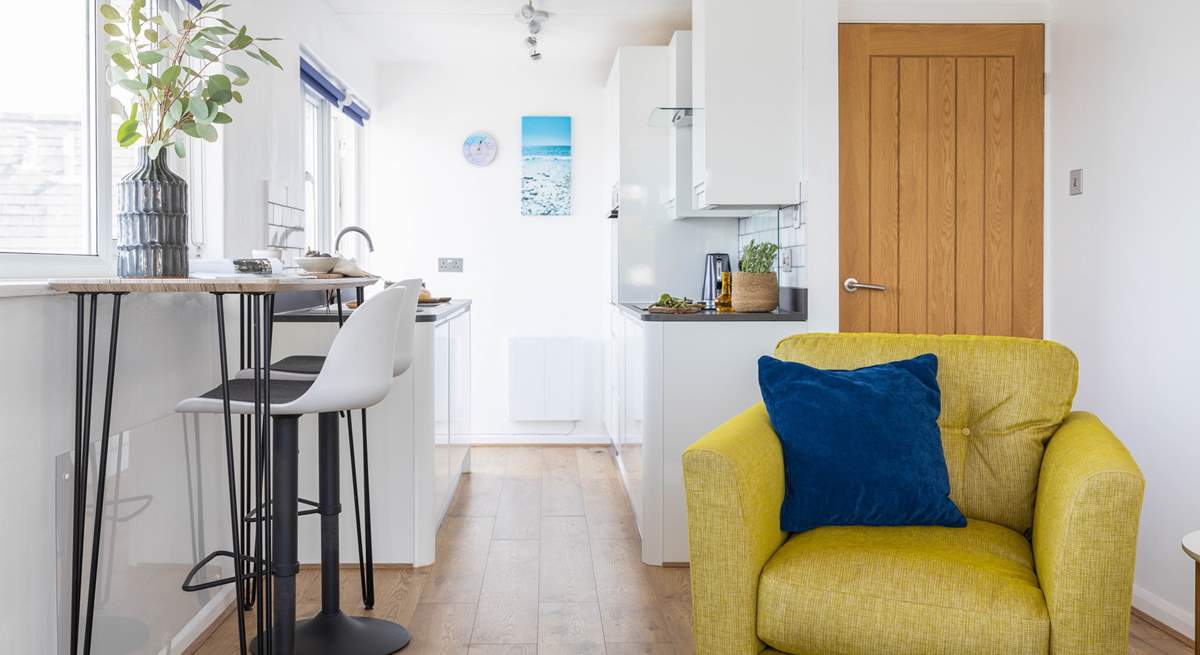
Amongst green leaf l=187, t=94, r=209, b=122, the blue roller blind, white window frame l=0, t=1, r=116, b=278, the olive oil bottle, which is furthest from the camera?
the blue roller blind

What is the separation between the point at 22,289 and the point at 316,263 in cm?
94

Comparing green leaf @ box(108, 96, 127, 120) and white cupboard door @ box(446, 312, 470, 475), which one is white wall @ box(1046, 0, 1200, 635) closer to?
white cupboard door @ box(446, 312, 470, 475)

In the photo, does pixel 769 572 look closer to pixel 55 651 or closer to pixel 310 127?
pixel 55 651

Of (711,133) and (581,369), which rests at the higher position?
(711,133)

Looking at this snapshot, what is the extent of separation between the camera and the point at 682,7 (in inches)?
180

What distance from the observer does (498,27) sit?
499 centimetres

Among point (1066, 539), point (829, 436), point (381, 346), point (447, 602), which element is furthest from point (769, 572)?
point (447, 602)

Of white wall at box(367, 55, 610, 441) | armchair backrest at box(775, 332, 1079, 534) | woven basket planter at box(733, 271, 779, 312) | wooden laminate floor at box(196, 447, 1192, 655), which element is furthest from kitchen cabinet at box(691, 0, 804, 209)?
white wall at box(367, 55, 610, 441)

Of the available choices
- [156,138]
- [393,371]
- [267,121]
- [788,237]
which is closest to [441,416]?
[393,371]

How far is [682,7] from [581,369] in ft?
7.46

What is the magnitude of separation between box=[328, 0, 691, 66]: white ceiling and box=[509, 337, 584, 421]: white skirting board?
68.2 inches

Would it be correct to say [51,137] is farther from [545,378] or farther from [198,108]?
[545,378]

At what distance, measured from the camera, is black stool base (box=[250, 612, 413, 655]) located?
8.37 feet

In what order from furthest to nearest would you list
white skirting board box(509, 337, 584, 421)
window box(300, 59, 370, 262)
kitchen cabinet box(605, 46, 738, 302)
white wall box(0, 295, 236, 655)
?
Result: 1. white skirting board box(509, 337, 584, 421)
2. kitchen cabinet box(605, 46, 738, 302)
3. window box(300, 59, 370, 262)
4. white wall box(0, 295, 236, 655)
